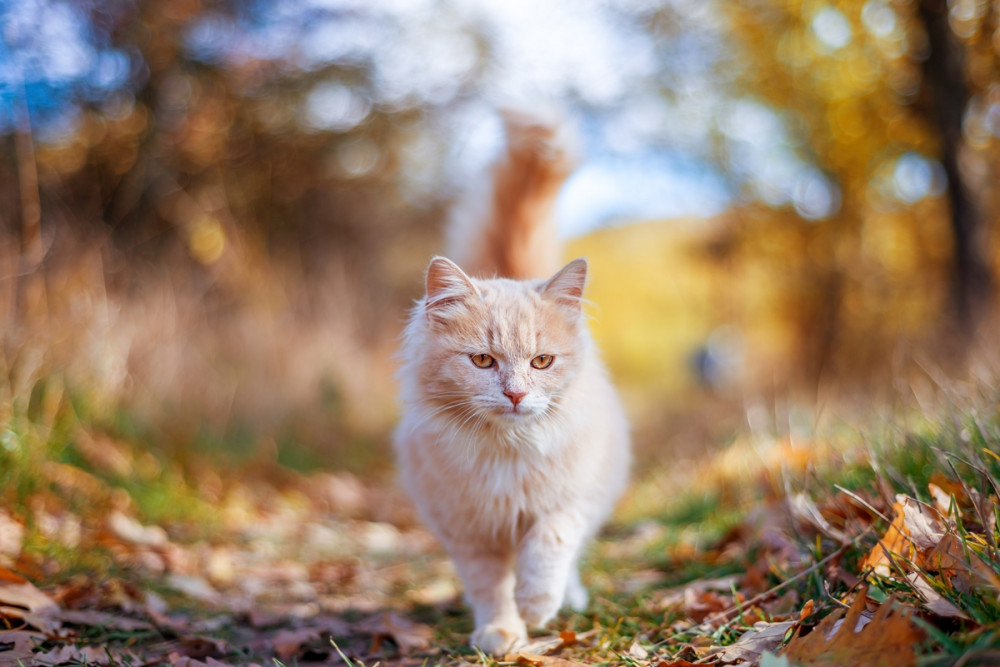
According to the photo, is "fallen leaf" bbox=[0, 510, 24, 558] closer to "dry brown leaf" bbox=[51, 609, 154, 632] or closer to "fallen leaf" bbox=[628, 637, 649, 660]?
"dry brown leaf" bbox=[51, 609, 154, 632]

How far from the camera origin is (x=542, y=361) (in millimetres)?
2232

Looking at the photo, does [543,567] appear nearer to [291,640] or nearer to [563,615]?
[563,615]

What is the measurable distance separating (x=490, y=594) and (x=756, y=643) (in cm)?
88

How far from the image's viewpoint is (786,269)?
26.3 feet

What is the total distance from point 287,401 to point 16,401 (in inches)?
106

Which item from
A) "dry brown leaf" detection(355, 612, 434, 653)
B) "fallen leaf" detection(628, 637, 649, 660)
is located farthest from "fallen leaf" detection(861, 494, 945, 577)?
"dry brown leaf" detection(355, 612, 434, 653)

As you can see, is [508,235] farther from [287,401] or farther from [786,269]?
[786,269]

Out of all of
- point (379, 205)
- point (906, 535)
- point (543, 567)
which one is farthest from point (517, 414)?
point (379, 205)

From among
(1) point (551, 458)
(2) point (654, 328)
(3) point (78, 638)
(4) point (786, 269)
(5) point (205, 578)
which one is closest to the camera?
(3) point (78, 638)

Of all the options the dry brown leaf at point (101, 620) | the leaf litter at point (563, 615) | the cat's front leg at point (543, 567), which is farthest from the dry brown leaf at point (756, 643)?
the dry brown leaf at point (101, 620)

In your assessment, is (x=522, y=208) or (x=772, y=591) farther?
(x=522, y=208)

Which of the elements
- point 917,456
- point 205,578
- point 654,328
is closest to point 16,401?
point 205,578

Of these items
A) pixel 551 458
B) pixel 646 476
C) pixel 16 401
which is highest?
pixel 16 401

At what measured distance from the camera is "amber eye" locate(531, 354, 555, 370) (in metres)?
2.21
